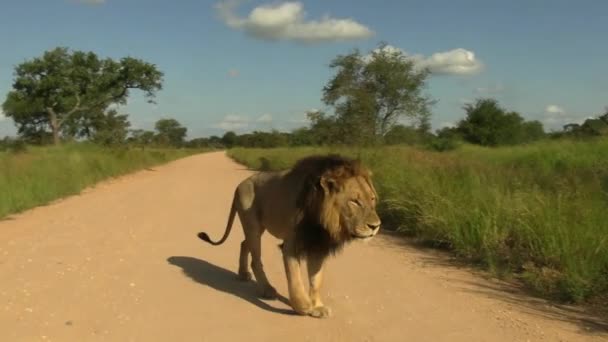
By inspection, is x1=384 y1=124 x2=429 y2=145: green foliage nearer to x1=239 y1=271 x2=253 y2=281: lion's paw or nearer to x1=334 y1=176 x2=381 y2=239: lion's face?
x1=239 y1=271 x2=253 y2=281: lion's paw

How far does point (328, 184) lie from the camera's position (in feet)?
15.9

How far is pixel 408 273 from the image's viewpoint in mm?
7168

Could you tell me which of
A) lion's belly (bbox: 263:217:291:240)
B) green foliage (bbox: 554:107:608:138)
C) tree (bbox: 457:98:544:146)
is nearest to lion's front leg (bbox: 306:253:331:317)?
lion's belly (bbox: 263:217:291:240)

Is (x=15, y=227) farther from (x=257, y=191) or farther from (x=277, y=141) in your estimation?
(x=277, y=141)

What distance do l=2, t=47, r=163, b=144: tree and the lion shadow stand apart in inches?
1182

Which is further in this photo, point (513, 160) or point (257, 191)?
point (513, 160)

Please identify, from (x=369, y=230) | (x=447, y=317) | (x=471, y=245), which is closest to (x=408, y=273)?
(x=471, y=245)

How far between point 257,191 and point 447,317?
7.46 ft

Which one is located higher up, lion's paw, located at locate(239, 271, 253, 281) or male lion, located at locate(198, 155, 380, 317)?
male lion, located at locate(198, 155, 380, 317)

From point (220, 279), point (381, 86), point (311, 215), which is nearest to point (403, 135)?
point (381, 86)

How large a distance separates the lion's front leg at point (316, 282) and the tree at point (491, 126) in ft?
102

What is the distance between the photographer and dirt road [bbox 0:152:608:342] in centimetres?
490

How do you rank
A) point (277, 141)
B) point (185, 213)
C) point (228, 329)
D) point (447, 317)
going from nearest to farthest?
point (228, 329) < point (447, 317) < point (185, 213) < point (277, 141)

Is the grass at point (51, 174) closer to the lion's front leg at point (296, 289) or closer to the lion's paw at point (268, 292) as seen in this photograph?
the lion's paw at point (268, 292)
